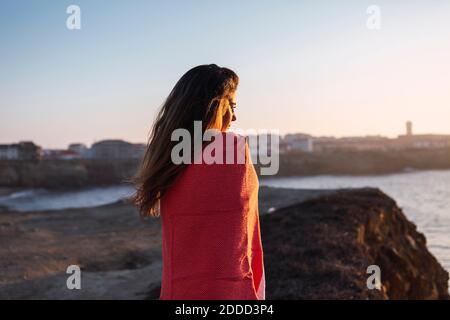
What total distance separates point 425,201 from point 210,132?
4607cm

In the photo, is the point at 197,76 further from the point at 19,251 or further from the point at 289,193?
the point at 289,193

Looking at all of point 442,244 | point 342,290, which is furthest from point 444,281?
point 342,290

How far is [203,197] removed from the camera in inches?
94.0

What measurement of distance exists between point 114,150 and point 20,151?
20501 millimetres

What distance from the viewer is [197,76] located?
2.46 m

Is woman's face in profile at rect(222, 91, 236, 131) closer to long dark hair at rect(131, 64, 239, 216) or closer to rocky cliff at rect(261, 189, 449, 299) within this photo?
long dark hair at rect(131, 64, 239, 216)

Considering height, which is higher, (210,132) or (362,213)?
(210,132)

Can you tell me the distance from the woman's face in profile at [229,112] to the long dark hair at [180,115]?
1.3 inches

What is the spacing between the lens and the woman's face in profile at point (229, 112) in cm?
254

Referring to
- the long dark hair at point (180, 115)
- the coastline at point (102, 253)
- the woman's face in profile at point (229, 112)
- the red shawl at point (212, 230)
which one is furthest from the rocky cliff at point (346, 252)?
the long dark hair at point (180, 115)

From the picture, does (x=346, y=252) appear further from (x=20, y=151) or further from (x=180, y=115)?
(x=20, y=151)

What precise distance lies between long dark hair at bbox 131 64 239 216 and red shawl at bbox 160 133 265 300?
8 centimetres
